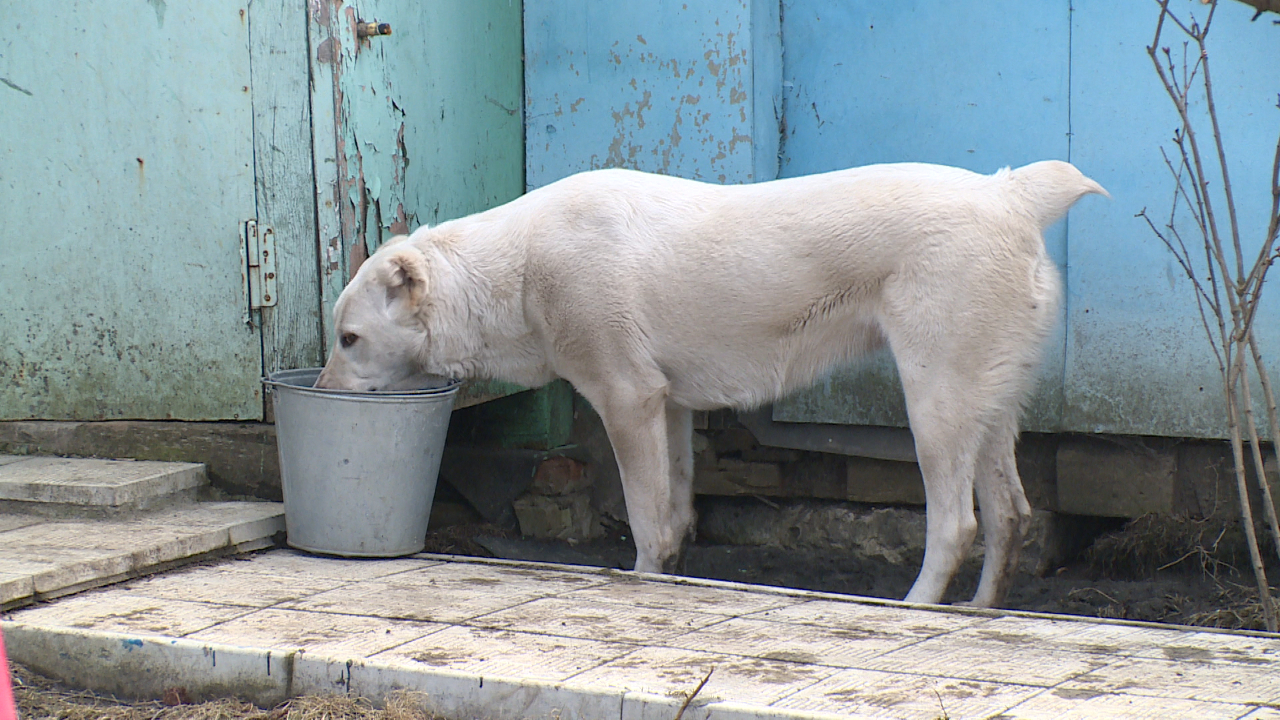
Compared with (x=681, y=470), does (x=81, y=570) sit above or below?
below

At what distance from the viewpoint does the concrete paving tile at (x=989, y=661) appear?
2.63 meters

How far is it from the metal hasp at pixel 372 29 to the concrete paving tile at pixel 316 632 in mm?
2279

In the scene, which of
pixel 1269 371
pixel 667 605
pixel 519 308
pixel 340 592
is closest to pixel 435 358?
pixel 519 308

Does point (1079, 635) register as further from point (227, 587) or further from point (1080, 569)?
point (227, 587)

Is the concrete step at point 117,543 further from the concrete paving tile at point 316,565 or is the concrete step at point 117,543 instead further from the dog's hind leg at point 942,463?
the dog's hind leg at point 942,463

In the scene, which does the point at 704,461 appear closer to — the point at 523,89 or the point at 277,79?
the point at 523,89

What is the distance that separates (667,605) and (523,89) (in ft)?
9.33

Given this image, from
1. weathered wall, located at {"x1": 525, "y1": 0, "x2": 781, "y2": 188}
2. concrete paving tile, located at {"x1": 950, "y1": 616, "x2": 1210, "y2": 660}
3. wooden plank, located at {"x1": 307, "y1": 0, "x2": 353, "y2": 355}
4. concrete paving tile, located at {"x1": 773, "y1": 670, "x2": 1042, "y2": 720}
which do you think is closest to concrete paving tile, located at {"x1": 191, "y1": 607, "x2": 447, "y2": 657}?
concrete paving tile, located at {"x1": 773, "y1": 670, "x2": 1042, "y2": 720}

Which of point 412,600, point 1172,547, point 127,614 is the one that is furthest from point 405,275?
point 1172,547

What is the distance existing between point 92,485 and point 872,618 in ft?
9.16

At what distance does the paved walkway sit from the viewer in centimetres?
248

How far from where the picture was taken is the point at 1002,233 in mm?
3670

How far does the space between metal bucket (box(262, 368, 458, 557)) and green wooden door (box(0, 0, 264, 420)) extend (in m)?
0.68

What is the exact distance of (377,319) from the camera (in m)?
4.24
